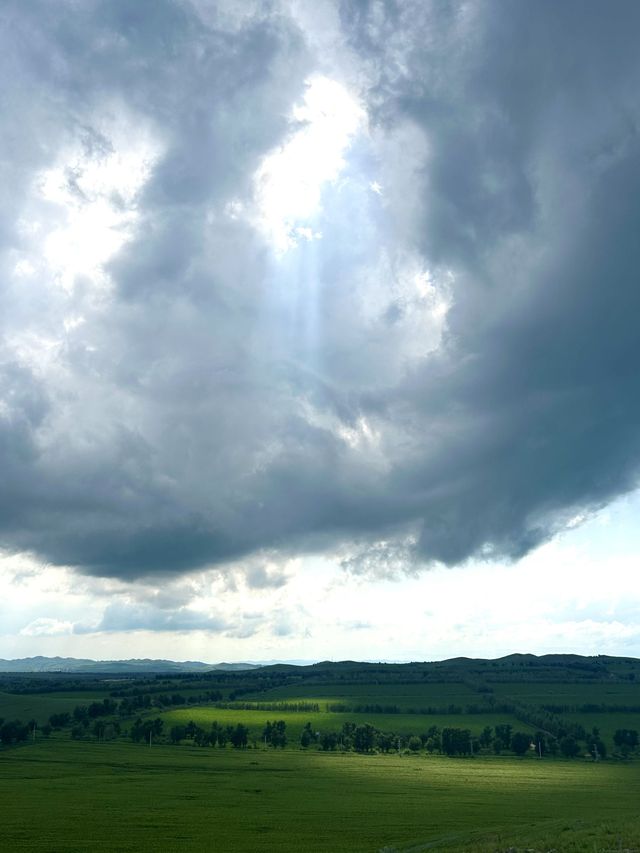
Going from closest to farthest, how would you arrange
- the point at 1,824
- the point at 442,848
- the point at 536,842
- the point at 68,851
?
the point at 536,842 < the point at 442,848 < the point at 68,851 < the point at 1,824

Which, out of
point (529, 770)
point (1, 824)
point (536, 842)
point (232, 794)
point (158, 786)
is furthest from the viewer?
point (529, 770)

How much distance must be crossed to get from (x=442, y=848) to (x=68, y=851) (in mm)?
42080

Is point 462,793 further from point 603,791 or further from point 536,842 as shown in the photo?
point 536,842

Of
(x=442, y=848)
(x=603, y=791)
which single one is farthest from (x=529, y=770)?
(x=442, y=848)

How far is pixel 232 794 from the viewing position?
13525cm

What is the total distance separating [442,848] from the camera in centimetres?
7262

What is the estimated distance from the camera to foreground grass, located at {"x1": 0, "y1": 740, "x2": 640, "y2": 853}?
273 feet

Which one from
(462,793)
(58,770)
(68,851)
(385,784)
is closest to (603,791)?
(462,793)

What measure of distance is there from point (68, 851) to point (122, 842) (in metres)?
7.59

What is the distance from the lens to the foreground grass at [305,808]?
83.3 meters

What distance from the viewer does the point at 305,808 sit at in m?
118

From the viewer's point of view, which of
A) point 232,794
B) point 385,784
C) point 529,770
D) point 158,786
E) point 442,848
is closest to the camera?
point 442,848

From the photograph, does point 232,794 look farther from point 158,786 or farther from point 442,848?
point 442,848

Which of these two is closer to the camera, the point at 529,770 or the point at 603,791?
the point at 603,791
